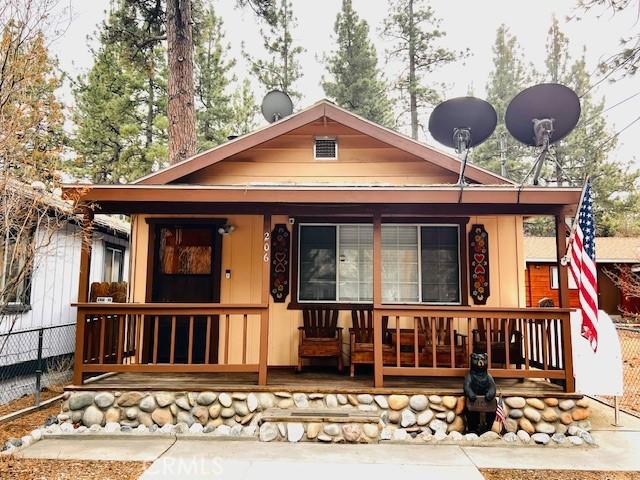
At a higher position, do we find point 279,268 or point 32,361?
point 279,268

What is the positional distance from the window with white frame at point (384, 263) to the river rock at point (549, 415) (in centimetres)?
189

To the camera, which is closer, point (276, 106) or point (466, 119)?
point (466, 119)

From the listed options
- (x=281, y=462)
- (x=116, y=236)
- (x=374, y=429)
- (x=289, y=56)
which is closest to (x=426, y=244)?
(x=374, y=429)

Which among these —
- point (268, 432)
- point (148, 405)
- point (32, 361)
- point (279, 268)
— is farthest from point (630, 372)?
point (32, 361)

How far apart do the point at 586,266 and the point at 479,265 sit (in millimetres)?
1716

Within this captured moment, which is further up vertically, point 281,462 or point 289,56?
point 289,56

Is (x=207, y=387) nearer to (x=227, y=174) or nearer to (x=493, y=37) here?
(x=227, y=174)

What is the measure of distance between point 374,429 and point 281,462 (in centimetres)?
113

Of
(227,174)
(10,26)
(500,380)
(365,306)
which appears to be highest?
(10,26)

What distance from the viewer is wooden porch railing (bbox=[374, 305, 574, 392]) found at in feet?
16.7

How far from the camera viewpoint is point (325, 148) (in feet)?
23.0

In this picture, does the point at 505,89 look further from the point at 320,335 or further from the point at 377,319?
the point at 377,319

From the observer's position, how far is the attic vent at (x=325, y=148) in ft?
22.9

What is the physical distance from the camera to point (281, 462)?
411cm
